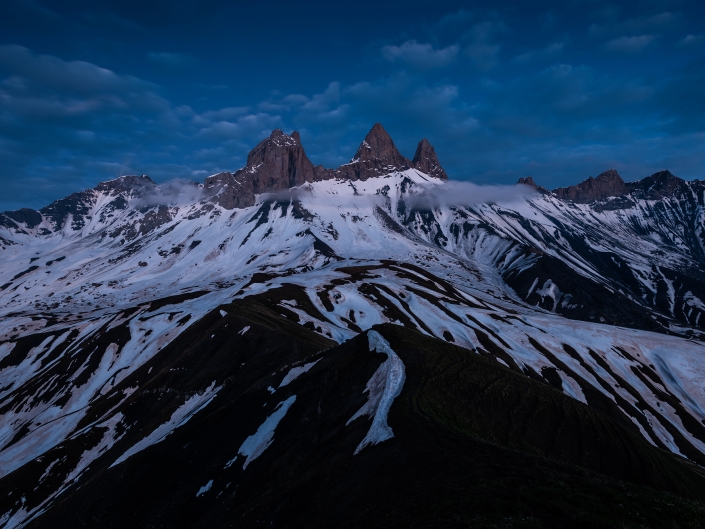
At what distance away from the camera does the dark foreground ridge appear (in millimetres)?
21797

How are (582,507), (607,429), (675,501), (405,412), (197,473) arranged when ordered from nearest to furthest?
(582,507) < (675,501) < (405,412) < (607,429) < (197,473)

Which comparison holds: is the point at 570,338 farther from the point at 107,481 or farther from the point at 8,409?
the point at 8,409

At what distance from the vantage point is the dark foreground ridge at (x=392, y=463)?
21.8 metres

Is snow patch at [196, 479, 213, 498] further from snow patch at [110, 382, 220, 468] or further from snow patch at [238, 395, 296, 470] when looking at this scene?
snow patch at [110, 382, 220, 468]

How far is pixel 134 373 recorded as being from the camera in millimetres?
115125

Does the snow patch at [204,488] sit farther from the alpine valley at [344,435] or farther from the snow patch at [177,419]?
the snow patch at [177,419]

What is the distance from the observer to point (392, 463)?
29406mm

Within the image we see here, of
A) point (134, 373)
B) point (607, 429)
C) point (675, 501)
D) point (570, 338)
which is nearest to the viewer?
point (675, 501)

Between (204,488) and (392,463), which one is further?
(204,488)

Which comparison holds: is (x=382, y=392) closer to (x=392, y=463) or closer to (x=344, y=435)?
(x=344, y=435)

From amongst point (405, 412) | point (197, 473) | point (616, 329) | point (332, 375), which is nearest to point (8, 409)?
point (197, 473)

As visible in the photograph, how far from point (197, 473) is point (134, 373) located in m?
78.5

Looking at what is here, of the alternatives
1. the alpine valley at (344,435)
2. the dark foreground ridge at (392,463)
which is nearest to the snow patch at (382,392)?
the alpine valley at (344,435)

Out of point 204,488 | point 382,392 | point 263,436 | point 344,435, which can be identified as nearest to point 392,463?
point 344,435
